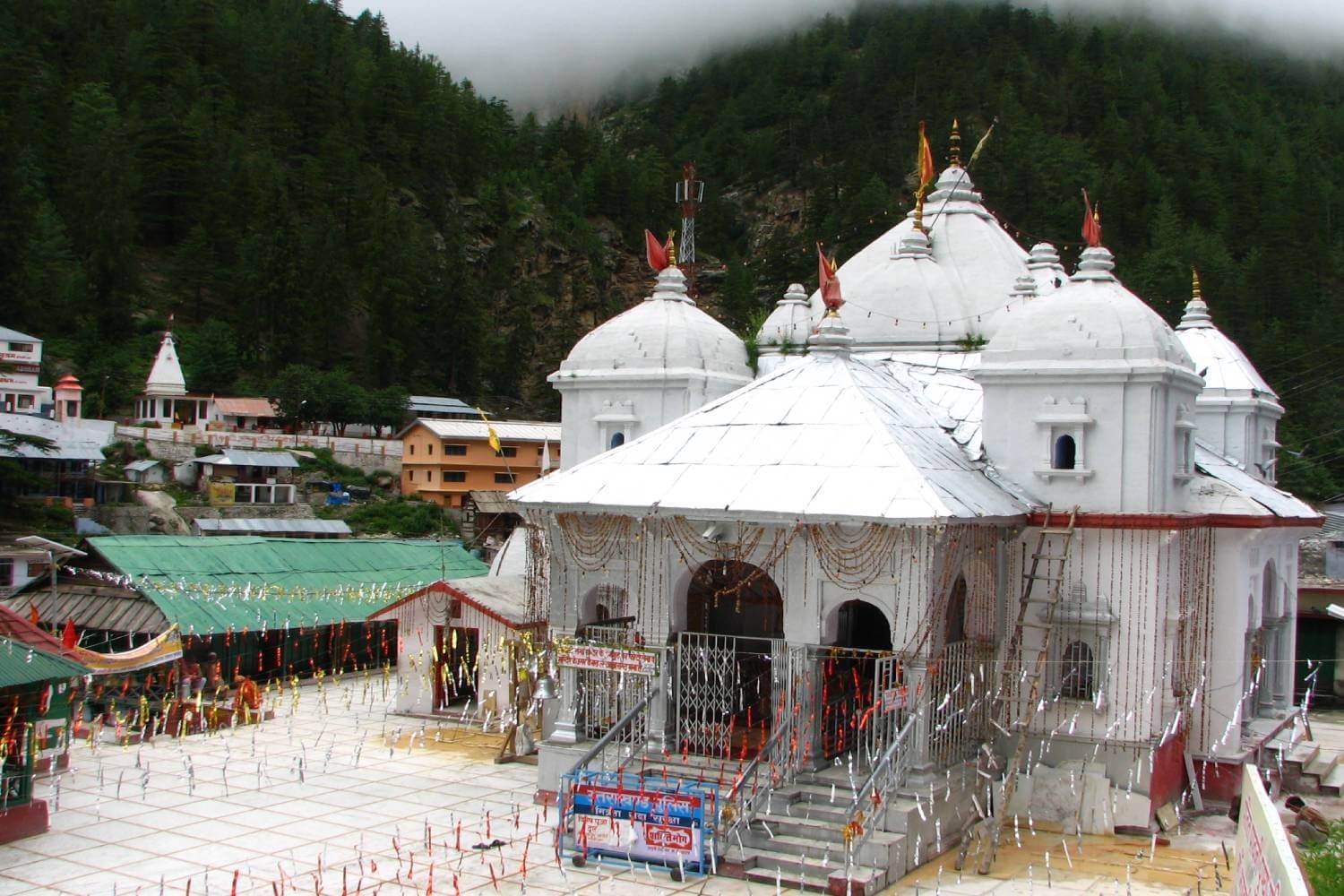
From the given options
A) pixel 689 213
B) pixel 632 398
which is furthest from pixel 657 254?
pixel 689 213

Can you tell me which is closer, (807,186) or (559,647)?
(559,647)

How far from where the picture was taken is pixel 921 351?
902 inches

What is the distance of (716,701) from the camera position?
57.5 feet

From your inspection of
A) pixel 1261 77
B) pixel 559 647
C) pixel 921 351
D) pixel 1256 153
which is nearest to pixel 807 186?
pixel 1256 153

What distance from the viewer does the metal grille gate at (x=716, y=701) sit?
54.5ft

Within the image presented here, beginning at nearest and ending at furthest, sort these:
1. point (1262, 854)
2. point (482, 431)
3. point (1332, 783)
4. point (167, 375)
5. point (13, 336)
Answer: point (1262, 854), point (1332, 783), point (13, 336), point (482, 431), point (167, 375)

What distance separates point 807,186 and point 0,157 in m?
48.7

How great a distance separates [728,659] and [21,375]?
4062cm

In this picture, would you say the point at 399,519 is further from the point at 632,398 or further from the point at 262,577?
the point at 632,398

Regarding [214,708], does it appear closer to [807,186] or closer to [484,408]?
[484,408]

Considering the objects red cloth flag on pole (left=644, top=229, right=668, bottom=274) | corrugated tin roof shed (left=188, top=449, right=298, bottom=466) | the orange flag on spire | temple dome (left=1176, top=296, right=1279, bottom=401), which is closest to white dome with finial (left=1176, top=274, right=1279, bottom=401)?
temple dome (left=1176, top=296, right=1279, bottom=401)

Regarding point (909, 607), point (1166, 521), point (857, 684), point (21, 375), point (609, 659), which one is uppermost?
point (21, 375)

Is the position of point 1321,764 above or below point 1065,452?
below

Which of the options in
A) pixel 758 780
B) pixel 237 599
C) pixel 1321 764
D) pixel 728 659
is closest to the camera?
pixel 758 780
